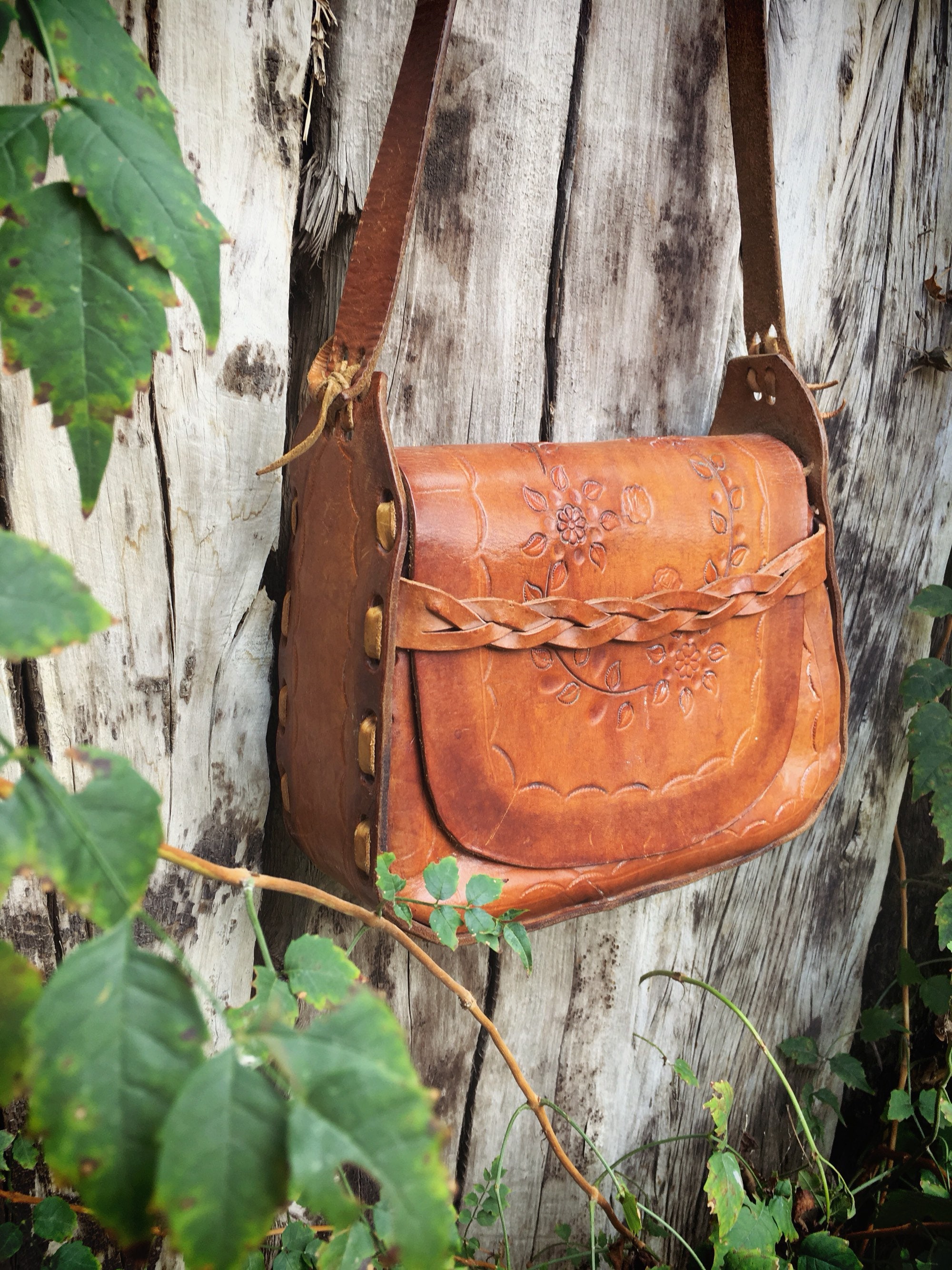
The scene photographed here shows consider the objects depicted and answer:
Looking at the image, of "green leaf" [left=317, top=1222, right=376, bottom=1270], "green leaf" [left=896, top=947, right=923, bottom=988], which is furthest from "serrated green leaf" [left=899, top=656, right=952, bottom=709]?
"green leaf" [left=317, top=1222, right=376, bottom=1270]

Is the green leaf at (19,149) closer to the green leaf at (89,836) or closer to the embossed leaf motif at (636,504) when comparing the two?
the green leaf at (89,836)

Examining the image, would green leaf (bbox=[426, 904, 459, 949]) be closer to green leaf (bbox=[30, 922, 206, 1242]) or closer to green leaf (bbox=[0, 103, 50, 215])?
green leaf (bbox=[30, 922, 206, 1242])

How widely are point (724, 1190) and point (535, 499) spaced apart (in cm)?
Result: 84

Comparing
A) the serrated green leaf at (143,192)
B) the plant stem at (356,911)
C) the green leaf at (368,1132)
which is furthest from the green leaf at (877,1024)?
the serrated green leaf at (143,192)

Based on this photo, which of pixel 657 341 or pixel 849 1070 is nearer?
pixel 657 341

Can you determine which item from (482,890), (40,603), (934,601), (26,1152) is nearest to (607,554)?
(482,890)

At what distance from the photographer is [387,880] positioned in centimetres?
71

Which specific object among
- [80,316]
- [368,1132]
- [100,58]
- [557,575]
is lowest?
[368,1132]

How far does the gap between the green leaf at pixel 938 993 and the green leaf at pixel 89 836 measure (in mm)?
1419

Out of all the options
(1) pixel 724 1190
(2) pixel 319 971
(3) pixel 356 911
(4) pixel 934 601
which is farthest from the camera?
(4) pixel 934 601

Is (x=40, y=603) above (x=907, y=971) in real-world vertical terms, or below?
above

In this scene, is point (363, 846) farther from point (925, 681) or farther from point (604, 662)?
point (925, 681)

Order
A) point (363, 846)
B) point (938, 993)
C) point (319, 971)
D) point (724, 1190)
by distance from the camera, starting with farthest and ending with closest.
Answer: point (938, 993) < point (724, 1190) < point (363, 846) < point (319, 971)

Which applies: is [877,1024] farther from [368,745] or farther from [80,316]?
[80,316]
